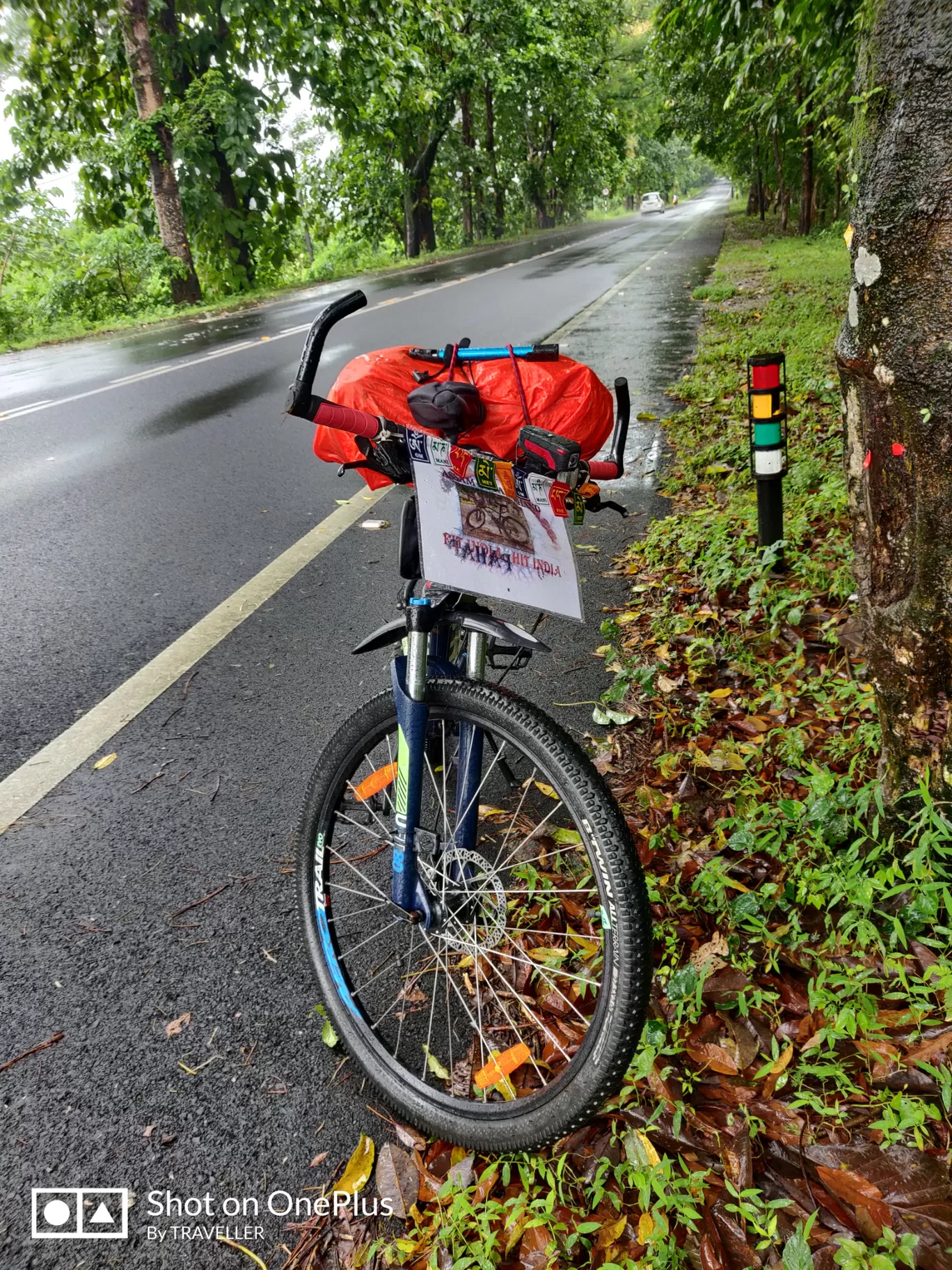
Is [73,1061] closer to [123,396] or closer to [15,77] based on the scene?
[123,396]

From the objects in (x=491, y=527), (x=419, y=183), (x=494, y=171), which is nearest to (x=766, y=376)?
(x=491, y=527)

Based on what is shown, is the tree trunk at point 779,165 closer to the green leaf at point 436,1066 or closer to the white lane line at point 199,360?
the white lane line at point 199,360

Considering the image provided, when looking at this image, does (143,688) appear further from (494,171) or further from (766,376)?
(494,171)

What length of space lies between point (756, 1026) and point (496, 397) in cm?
166

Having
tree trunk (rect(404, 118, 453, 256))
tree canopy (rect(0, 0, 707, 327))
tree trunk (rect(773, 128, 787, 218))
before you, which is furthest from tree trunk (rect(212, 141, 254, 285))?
tree trunk (rect(773, 128, 787, 218))

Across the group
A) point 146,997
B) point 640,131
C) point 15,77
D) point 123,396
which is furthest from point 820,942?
point 640,131

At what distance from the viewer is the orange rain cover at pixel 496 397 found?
200 cm

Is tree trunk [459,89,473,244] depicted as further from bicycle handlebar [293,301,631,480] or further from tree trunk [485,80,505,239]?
bicycle handlebar [293,301,631,480]

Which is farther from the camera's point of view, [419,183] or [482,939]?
[419,183]

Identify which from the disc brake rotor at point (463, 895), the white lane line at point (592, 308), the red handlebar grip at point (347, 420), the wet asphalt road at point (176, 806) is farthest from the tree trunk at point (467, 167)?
the disc brake rotor at point (463, 895)

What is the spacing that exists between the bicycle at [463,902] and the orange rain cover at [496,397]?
0.10 metres

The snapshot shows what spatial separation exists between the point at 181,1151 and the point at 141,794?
1432mm

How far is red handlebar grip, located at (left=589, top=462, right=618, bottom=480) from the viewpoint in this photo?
2.05m

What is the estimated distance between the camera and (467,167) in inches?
1287
